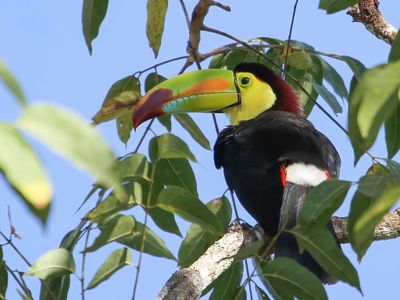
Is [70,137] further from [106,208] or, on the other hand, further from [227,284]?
[227,284]

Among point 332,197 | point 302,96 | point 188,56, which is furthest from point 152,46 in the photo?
point 332,197

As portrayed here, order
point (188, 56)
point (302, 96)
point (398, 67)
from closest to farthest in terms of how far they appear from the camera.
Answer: point (398, 67), point (188, 56), point (302, 96)

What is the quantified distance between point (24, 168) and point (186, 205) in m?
0.82

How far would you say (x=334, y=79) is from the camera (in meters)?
2.53

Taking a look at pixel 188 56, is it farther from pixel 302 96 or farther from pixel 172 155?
pixel 172 155

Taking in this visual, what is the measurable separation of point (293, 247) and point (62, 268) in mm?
969

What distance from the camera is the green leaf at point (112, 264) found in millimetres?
1653

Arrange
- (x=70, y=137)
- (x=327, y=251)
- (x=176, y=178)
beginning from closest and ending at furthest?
(x=70, y=137) → (x=327, y=251) → (x=176, y=178)

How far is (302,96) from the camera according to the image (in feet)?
9.62

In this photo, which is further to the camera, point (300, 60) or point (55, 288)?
point (300, 60)

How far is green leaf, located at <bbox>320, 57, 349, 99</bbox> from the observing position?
245 centimetres

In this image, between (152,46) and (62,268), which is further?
(152,46)

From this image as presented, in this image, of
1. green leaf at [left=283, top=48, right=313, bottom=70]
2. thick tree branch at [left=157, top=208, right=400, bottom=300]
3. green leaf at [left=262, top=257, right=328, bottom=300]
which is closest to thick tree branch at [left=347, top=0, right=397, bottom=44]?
green leaf at [left=283, top=48, right=313, bottom=70]

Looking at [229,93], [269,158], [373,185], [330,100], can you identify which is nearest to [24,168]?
[373,185]
